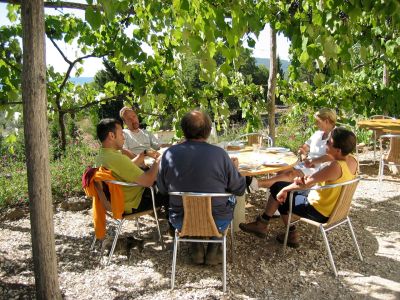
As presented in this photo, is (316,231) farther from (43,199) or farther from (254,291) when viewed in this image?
(43,199)

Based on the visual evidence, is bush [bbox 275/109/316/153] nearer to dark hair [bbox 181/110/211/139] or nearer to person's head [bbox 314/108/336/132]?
person's head [bbox 314/108/336/132]

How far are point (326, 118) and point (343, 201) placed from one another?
132cm

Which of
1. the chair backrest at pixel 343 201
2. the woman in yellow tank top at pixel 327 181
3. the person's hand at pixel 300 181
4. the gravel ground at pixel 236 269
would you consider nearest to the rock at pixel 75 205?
the gravel ground at pixel 236 269

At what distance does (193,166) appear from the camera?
2.56 meters

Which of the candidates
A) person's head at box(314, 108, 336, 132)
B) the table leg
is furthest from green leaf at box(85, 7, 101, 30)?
person's head at box(314, 108, 336, 132)

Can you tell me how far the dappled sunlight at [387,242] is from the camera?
10.5 ft

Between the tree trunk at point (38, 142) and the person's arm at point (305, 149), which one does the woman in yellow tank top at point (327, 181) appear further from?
the tree trunk at point (38, 142)

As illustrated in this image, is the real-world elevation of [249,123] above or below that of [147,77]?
below

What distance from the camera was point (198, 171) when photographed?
256cm

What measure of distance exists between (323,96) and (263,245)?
3.76 m

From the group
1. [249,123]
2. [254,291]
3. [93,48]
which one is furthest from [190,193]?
[249,123]

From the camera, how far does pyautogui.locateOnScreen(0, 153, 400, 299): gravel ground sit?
8.71 feet

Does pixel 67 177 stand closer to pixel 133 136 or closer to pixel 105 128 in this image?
pixel 133 136

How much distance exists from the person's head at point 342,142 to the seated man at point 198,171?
2.29 ft
